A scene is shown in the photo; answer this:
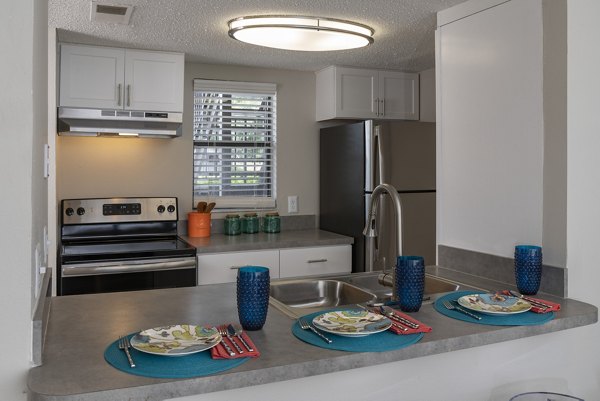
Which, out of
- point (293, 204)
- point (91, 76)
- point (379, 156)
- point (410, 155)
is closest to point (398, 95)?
point (410, 155)

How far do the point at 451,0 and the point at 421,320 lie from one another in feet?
4.99

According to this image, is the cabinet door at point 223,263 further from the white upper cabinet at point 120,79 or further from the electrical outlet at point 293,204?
the white upper cabinet at point 120,79

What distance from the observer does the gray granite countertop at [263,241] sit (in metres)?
3.31

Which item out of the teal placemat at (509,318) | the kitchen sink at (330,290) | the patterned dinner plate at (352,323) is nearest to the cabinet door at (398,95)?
the kitchen sink at (330,290)

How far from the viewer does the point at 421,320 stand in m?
1.58

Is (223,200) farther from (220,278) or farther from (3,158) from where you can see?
(3,158)

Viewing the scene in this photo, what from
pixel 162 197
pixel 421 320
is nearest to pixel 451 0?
pixel 421 320

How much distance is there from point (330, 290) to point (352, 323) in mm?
722

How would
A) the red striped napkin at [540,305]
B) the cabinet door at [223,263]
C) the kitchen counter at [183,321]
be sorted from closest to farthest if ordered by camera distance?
1. the kitchen counter at [183,321]
2. the red striped napkin at [540,305]
3. the cabinet door at [223,263]

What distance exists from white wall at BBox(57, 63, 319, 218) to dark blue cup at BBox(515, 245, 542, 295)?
96.9 inches

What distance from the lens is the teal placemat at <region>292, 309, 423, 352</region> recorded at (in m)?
1.31

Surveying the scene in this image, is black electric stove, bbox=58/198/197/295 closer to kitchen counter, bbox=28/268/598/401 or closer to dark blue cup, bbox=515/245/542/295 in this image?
kitchen counter, bbox=28/268/598/401

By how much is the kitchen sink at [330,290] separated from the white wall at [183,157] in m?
1.89

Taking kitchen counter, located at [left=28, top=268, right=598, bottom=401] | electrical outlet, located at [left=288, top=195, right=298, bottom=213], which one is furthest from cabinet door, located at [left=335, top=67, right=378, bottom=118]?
kitchen counter, located at [left=28, top=268, right=598, bottom=401]
